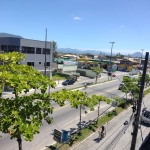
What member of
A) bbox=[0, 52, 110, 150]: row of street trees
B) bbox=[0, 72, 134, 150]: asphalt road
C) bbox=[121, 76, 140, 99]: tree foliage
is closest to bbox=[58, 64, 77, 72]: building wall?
bbox=[0, 72, 134, 150]: asphalt road

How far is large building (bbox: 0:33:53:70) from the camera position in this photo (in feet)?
122

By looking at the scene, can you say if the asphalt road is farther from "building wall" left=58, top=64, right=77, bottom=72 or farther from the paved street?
"building wall" left=58, top=64, right=77, bottom=72

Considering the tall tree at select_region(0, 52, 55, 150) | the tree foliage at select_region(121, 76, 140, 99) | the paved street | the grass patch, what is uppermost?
the tall tree at select_region(0, 52, 55, 150)

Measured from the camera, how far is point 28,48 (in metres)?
38.8

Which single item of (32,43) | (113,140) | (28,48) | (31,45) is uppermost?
(32,43)

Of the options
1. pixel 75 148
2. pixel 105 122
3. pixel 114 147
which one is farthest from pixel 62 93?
pixel 105 122

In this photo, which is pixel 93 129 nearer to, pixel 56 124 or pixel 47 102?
pixel 56 124

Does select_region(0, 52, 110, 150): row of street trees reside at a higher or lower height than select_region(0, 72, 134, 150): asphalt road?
higher

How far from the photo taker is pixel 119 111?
24.5m

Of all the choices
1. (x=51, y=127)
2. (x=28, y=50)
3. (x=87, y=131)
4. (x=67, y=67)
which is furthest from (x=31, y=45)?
(x=87, y=131)

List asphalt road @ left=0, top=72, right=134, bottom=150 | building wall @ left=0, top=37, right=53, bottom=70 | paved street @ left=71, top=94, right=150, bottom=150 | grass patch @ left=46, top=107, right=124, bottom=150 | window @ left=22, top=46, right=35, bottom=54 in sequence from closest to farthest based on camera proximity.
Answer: grass patch @ left=46, top=107, right=124, bottom=150 < asphalt road @ left=0, top=72, right=134, bottom=150 < paved street @ left=71, top=94, right=150, bottom=150 < building wall @ left=0, top=37, right=53, bottom=70 < window @ left=22, top=46, right=35, bottom=54

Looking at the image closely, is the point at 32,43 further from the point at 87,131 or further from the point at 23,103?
the point at 23,103

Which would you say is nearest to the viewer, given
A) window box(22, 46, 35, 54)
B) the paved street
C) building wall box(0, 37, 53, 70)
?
the paved street

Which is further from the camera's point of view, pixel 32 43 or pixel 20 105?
pixel 32 43
